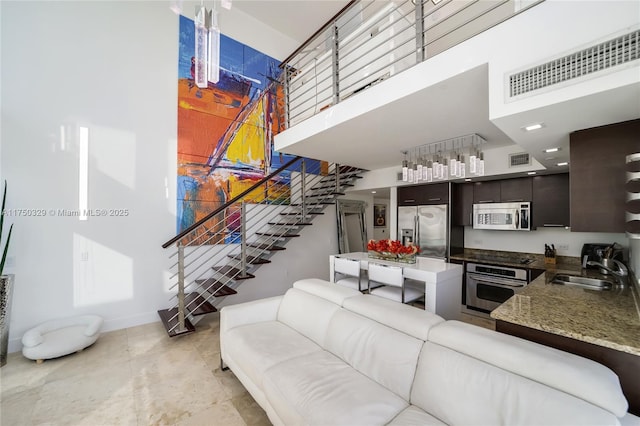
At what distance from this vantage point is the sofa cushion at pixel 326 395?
130 centimetres

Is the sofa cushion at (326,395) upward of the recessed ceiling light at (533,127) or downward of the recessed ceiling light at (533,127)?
downward

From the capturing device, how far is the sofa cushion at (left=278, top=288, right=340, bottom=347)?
7.17 feet

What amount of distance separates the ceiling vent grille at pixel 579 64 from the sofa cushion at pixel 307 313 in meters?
2.10

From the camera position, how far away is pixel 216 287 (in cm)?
363

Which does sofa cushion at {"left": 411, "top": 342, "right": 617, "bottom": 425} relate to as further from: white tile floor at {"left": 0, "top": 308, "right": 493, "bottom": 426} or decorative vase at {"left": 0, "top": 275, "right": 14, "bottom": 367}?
decorative vase at {"left": 0, "top": 275, "right": 14, "bottom": 367}

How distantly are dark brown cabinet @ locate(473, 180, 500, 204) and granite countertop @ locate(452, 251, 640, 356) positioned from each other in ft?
6.26

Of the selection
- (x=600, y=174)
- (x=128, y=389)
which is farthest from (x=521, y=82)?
(x=128, y=389)

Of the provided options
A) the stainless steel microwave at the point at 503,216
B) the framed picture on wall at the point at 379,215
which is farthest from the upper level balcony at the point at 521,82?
the framed picture on wall at the point at 379,215

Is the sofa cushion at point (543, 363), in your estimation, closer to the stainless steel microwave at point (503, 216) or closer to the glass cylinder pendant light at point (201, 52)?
the glass cylinder pendant light at point (201, 52)

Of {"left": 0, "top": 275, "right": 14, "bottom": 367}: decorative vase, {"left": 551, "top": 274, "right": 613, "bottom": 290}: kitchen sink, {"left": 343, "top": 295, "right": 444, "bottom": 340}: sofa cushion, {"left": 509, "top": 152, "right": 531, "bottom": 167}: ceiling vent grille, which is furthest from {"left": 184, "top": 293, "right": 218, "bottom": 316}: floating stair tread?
{"left": 509, "top": 152, "right": 531, "bottom": 167}: ceiling vent grille

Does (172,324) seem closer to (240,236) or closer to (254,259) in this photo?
(254,259)

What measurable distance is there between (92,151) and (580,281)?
5922 mm

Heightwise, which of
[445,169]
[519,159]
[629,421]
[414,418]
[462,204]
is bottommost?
[414,418]

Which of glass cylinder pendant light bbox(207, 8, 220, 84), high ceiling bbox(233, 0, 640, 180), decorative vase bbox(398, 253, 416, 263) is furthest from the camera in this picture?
decorative vase bbox(398, 253, 416, 263)
